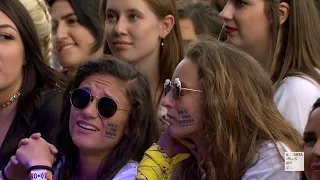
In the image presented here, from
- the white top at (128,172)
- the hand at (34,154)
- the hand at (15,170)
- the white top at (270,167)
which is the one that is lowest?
the white top at (128,172)

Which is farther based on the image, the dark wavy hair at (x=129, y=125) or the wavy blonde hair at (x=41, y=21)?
the wavy blonde hair at (x=41, y=21)

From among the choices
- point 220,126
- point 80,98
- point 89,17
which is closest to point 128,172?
point 80,98

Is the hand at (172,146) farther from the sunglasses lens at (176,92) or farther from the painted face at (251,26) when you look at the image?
the painted face at (251,26)

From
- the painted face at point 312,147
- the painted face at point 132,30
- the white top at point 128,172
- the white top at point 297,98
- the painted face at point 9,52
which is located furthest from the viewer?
the painted face at point 132,30

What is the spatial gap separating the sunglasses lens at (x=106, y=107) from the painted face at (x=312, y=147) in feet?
3.72

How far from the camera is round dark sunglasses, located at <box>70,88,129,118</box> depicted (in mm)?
4090

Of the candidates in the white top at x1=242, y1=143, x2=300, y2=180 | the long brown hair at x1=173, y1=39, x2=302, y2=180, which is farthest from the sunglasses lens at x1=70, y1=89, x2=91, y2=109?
the white top at x1=242, y1=143, x2=300, y2=180

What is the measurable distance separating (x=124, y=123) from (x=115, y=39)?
118cm

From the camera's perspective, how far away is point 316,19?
483 cm

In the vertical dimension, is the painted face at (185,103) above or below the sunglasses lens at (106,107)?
above

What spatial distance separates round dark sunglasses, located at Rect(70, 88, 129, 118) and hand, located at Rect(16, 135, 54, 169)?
0.31 m

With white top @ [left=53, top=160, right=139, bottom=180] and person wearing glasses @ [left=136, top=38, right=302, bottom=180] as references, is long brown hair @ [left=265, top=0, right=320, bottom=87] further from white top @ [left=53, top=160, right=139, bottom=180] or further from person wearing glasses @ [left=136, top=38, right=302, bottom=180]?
white top @ [left=53, top=160, right=139, bottom=180]

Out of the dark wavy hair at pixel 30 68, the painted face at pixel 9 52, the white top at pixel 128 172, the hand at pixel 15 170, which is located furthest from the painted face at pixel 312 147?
the painted face at pixel 9 52

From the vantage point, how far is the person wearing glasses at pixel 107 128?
160 inches
